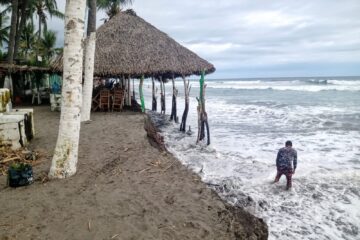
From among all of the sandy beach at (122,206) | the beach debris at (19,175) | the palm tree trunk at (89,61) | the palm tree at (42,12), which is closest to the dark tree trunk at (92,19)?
the palm tree trunk at (89,61)

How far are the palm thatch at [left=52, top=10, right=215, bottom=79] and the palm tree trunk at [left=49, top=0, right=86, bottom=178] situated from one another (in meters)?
9.59

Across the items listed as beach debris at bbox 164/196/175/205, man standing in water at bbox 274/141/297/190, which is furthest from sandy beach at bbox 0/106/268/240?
man standing in water at bbox 274/141/297/190

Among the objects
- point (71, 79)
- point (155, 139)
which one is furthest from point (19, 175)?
point (155, 139)

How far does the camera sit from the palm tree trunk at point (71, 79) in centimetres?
539

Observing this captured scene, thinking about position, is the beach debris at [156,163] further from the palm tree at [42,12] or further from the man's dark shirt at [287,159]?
the palm tree at [42,12]

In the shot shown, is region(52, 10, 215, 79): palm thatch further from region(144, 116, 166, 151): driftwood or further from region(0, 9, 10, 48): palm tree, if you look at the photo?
region(0, 9, 10, 48): palm tree

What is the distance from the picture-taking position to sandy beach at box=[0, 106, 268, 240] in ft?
14.0

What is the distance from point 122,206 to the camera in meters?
4.97

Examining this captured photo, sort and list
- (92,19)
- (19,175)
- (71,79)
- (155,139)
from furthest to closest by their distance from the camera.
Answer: (92,19) → (155,139) → (19,175) → (71,79)

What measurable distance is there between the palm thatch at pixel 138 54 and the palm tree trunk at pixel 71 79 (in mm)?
9587

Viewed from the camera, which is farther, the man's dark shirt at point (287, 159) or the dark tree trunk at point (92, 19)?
the dark tree trunk at point (92, 19)

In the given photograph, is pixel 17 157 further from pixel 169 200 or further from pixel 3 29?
pixel 3 29

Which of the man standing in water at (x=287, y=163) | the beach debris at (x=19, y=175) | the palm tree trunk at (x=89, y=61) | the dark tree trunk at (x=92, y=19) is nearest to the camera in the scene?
the beach debris at (x=19, y=175)

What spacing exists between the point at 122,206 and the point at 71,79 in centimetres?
219
